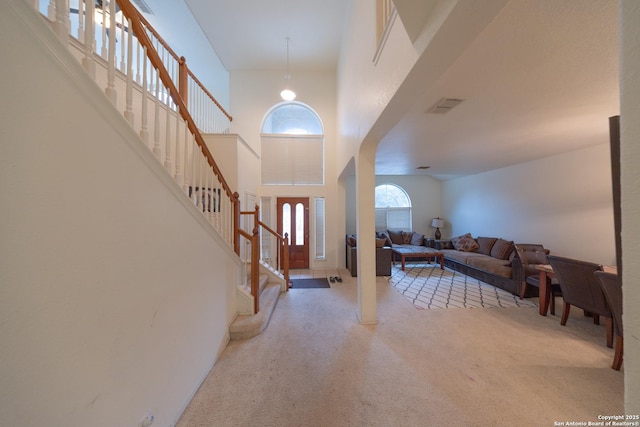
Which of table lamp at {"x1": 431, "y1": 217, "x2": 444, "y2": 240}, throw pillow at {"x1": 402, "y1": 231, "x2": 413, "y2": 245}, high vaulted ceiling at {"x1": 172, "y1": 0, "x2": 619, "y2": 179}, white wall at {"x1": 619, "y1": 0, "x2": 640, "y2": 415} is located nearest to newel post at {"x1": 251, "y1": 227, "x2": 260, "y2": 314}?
high vaulted ceiling at {"x1": 172, "y1": 0, "x2": 619, "y2": 179}

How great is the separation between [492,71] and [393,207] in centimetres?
528

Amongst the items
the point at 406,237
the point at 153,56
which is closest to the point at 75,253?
the point at 153,56

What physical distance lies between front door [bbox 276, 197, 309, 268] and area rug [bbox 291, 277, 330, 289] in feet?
3.06

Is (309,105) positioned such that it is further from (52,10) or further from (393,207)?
(52,10)

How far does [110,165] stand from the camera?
0.98 metres

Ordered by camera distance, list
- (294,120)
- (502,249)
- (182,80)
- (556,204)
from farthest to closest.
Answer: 1. (294,120)
2. (502,249)
3. (556,204)
4. (182,80)

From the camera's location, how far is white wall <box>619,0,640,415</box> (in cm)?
44

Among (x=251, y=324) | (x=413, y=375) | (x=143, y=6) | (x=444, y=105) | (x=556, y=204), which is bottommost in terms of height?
(x=413, y=375)

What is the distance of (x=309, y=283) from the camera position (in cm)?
418

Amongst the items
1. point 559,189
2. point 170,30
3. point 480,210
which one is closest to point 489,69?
point 559,189

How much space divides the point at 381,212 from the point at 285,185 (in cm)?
329

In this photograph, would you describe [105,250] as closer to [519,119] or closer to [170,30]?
[519,119]

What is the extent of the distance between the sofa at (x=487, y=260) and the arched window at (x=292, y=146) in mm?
3772

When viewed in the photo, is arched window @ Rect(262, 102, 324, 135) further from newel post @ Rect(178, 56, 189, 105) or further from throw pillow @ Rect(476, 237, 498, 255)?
throw pillow @ Rect(476, 237, 498, 255)
